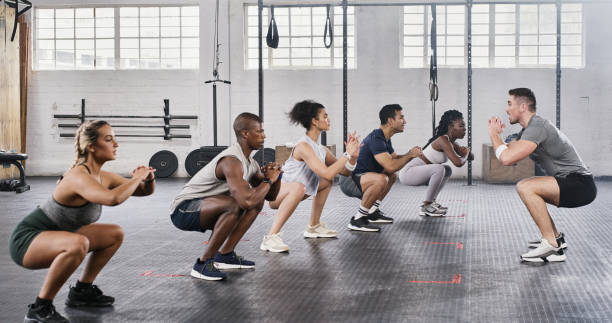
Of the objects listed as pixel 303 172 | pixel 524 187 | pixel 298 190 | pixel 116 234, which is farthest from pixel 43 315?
pixel 524 187

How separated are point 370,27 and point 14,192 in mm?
5468

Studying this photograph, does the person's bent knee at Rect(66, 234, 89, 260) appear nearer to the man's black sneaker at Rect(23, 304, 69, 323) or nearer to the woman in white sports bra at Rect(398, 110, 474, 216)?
the man's black sneaker at Rect(23, 304, 69, 323)

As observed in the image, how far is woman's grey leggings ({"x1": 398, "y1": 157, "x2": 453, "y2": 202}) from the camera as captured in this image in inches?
223

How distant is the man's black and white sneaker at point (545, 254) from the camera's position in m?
3.74

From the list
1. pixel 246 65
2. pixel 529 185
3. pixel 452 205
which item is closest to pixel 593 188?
pixel 529 185

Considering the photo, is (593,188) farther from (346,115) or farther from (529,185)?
(346,115)

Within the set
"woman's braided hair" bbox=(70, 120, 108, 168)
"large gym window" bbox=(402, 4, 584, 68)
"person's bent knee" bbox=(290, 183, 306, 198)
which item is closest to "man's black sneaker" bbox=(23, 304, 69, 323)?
"woman's braided hair" bbox=(70, 120, 108, 168)

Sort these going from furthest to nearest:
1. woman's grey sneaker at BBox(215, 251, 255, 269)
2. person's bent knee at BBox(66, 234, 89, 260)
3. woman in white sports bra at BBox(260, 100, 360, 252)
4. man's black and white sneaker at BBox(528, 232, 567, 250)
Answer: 1. woman in white sports bra at BBox(260, 100, 360, 252)
2. man's black and white sneaker at BBox(528, 232, 567, 250)
3. woman's grey sneaker at BBox(215, 251, 255, 269)
4. person's bent knee at BBox(66, 234, 89, 260)

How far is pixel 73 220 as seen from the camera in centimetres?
258

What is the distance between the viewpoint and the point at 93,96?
34.7 ft

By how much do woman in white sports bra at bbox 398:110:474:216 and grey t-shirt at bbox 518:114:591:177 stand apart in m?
1.74

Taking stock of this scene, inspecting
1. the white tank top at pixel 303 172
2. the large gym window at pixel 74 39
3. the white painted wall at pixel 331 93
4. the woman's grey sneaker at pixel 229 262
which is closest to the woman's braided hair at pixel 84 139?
the woman's grey sneaker at pixel 229 262

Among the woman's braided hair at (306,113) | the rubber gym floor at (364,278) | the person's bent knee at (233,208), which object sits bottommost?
the rubber gym floor at (364,278)

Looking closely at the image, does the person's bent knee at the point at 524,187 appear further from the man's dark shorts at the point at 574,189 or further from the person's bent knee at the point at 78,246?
the person's bent knee at the point at 78,246
